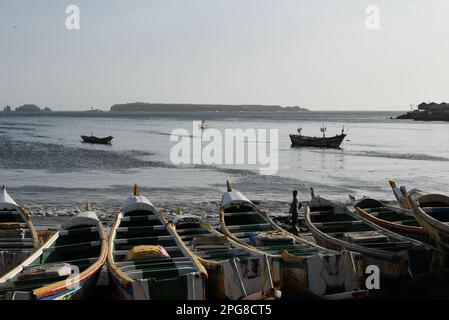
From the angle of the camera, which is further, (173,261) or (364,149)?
(364,149)

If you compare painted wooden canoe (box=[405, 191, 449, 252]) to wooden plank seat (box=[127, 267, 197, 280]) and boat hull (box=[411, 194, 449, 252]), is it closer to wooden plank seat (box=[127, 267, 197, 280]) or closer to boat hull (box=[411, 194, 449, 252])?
boat hull (box=[411, 194, 449, 252])

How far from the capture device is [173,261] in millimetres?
12133

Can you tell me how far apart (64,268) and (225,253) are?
158 inches

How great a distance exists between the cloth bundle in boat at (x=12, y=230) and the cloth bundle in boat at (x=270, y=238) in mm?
7149

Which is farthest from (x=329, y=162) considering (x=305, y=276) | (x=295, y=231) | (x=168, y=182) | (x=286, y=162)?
(x=305, y=276)

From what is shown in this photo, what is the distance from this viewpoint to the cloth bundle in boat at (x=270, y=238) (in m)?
14.4

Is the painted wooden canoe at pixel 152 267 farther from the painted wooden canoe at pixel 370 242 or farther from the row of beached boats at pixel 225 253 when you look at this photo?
the painted wooden canoe at pixel 370 242

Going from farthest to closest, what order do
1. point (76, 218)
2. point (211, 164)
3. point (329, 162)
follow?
point (329, 162) → point (211, 164) → point (76, 218)

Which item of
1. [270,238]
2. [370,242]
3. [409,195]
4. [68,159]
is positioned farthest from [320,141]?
[270,238]

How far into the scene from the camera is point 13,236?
1588 cm

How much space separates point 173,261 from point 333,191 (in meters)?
22.7

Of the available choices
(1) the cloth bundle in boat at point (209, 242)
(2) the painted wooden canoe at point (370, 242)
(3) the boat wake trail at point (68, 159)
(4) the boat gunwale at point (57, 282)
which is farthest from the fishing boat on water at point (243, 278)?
(3) the boat wake trail at point (68, 159)

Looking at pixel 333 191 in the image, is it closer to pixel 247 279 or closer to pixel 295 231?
pixel 295 231
